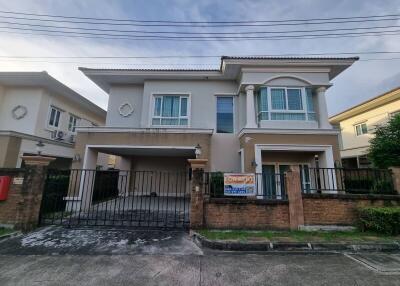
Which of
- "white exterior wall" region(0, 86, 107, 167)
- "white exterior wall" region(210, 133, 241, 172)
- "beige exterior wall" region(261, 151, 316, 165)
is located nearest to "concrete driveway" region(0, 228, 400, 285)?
"white exterior wall" region(210, 133, 241, 172)

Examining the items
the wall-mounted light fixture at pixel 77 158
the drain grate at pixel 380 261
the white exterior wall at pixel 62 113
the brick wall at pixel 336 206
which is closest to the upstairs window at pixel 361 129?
the brick wall at pixel 336 206

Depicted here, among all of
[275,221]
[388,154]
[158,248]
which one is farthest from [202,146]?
[388,154]

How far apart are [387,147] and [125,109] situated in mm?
14661

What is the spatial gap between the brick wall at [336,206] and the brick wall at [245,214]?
30.1 inches

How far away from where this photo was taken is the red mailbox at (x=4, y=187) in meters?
6.24

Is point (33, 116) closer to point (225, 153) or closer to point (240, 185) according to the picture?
point (225, 153)

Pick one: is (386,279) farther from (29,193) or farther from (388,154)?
(29,193)

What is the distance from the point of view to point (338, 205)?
6164 millimetres

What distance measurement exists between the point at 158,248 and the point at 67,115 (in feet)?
47.4

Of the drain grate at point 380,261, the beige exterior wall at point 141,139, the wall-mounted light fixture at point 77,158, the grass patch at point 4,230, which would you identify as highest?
the beige exterior wall at point 141,139

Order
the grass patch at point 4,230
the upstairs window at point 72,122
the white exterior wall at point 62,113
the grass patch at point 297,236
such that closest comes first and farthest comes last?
the grass patch at point 297,236 < the grass patch at point 4,230 < the white exterior wall at point 62,113 < the upstairs window at point 72,122

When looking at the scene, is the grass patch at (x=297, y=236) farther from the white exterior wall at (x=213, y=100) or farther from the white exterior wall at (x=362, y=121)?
the white exterior wall at (x=362, y=121)

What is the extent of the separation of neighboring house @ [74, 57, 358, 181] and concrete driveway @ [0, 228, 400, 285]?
5114mm

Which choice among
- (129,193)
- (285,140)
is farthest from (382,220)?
(129,193)
